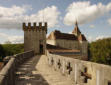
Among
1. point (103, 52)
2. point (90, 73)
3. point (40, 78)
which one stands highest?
point (90, 73)

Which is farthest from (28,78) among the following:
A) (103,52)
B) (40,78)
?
(103,52)

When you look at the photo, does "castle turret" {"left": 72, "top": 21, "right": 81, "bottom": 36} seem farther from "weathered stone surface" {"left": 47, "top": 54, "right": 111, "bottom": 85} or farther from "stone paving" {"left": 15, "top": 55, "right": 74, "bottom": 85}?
"weathered stone surface" {"left": 47, "top": 54, "right": 111, "bottom": 85}

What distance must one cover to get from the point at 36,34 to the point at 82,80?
22.4m

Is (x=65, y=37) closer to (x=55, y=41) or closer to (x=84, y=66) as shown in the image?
(x=55, y=41)

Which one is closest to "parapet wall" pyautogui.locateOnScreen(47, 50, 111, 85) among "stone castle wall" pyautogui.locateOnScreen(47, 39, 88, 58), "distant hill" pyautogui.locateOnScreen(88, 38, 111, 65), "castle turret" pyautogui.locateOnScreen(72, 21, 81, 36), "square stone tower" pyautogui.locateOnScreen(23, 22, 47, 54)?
"square stone tower" pyautogui.locateOnScreen(23, 22, 47, 54)

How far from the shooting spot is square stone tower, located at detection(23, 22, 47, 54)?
24.8 m

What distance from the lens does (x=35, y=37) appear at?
82.0 feet

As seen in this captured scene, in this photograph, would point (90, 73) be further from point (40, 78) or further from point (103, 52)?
point (103, 52)

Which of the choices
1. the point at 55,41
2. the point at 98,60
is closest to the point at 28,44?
the point at 55,41

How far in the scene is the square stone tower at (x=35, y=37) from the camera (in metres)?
24.8

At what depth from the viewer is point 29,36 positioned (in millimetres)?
25031

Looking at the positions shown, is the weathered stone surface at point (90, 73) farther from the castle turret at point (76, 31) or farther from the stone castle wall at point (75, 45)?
the castle turret at point (76, 31)

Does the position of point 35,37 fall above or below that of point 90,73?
above

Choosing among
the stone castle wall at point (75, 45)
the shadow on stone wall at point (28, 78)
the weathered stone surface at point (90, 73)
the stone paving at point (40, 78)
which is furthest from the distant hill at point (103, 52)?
the weathered stone surface at point (90, 73)
